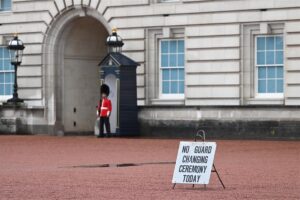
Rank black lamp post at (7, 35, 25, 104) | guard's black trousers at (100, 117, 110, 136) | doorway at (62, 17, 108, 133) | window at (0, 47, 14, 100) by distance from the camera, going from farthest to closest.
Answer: window at (0, 47, 14, 100) < doorway at (62, 17, 108, 133) < black lamp post at (7, 35, 25, 104) < guard's black trousers at (100, 117, 110, 136)

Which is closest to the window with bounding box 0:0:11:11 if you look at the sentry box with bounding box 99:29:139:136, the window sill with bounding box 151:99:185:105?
the sentry box with bounding box 99:29:139:136

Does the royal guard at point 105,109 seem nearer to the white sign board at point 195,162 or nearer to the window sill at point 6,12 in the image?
the window sill at point 6,12

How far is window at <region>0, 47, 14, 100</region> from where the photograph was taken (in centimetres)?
4250

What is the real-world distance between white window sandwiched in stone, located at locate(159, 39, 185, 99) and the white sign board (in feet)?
65.7

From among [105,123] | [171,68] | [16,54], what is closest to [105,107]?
[105,123]

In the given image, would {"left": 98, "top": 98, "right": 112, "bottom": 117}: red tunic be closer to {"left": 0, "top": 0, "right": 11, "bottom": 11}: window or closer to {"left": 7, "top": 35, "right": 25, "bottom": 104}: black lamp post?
{"left": 7, "top": 35, "right": 25, "bottom": 104}: black lamp post

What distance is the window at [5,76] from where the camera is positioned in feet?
139

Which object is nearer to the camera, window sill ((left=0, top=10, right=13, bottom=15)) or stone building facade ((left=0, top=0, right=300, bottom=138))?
stone building facade ((left=0, top=0, right=300, bottom=138))

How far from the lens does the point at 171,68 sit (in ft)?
126

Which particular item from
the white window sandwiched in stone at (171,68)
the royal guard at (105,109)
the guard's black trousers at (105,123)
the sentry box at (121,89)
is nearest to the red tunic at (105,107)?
the royal guard at (105,109)

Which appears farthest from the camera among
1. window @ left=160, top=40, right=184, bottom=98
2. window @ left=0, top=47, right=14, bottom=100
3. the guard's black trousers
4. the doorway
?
window @ left=0, top=47, right=14, bottom=100

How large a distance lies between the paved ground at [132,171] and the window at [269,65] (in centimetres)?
302

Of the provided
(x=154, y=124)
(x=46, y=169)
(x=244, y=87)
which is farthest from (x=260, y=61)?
(x=46, y=169)

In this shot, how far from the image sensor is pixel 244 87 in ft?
120
